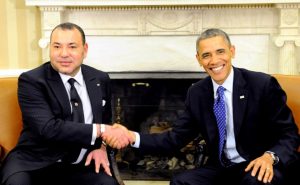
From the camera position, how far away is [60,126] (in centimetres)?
212

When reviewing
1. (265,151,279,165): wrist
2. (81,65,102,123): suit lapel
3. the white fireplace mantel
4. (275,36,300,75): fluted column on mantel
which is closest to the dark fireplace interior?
the white fireplace mantel

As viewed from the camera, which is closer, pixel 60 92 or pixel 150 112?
pixel 60 92

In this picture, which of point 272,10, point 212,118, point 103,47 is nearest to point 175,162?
point 103,47

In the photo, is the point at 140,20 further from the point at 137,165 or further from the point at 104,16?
the point at 137,165

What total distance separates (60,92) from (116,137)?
0.36 m

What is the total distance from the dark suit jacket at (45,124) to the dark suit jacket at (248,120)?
36 cm

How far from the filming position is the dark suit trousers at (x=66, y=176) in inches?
83.4

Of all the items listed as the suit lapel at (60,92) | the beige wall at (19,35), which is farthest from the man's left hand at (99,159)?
the beige wall at (19,35)

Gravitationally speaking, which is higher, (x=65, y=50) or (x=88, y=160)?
(x=65, y=50)

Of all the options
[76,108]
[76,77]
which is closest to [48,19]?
[76,77]

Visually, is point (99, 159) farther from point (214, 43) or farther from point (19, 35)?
point (19, 35)

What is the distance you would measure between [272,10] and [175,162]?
5.30 ft

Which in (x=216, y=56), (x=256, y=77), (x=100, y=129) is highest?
(x=216, y=56)

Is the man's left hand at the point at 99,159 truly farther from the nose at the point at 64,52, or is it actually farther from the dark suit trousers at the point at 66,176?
the nose at the point at 64,52
